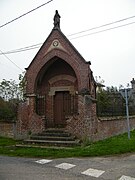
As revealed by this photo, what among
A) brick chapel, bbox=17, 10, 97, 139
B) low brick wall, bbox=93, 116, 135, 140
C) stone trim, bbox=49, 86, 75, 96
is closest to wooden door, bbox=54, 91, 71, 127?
brick chapel, bbox=17, 10, 97, 139

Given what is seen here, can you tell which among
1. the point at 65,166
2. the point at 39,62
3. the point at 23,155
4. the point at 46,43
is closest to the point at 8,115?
Result: the point at 39,62

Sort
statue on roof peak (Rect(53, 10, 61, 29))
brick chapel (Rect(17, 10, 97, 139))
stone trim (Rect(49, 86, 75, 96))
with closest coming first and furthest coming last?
brick chapel (Rect(17, 10, 97, 139)) < statue on roof peak (Rect(53, 10, 61, 29)) < stone trim (Rect(49, 86, 75, 96))

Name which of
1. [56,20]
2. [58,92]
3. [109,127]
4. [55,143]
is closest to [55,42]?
[56,20]

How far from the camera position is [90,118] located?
14.6m

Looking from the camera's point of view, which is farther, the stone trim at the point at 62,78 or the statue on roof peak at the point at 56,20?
the stone trim at the point at 62,78

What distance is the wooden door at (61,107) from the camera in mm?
16781

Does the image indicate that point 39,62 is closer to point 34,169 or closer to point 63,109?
point 63,109

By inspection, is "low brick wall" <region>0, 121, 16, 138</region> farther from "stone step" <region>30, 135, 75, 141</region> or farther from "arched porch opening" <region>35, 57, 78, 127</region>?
"stone step" <region>30, 135, 75, 141</region>

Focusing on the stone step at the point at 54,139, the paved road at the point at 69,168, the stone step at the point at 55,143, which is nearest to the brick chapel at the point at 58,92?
the stone step at the point at 54,139

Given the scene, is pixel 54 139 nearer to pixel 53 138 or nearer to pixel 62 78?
pixel 53 138

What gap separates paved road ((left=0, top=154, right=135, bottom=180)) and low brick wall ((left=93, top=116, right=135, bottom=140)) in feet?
17.9

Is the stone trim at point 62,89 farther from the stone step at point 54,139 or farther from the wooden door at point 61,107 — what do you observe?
the stone step at point 54,139

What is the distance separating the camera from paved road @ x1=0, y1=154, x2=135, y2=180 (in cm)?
712

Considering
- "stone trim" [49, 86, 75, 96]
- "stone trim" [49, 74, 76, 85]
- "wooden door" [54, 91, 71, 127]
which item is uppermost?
"stone trim" [49, 74, 76, 85]
